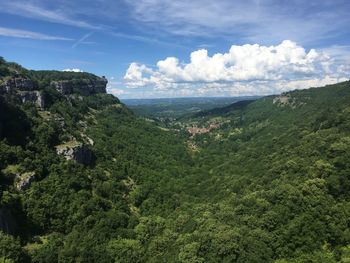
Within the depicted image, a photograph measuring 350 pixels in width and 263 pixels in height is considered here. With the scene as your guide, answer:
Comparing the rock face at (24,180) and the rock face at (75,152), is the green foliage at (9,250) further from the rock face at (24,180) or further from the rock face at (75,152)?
the rock face at (75,152)

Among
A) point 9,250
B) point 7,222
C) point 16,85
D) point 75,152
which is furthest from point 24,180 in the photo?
point 16,85

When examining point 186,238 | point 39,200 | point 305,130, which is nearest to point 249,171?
point 305,130

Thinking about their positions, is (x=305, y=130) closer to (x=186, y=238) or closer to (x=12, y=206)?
(x=186, y=238)

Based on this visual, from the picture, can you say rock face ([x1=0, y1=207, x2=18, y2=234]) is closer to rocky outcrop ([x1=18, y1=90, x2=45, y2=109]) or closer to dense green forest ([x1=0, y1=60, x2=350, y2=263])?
dense green forest ([x1=0, y1=60, x2=350, y2=263])

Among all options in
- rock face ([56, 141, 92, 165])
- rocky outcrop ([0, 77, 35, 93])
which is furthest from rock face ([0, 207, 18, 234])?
rocky outcrop ([0, 77, 35, 93])

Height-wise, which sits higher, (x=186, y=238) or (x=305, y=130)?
(x=305, y=130)

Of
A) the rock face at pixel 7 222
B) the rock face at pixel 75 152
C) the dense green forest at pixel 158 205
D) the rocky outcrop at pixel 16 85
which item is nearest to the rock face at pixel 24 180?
the dense green forest at pixel 158 205
